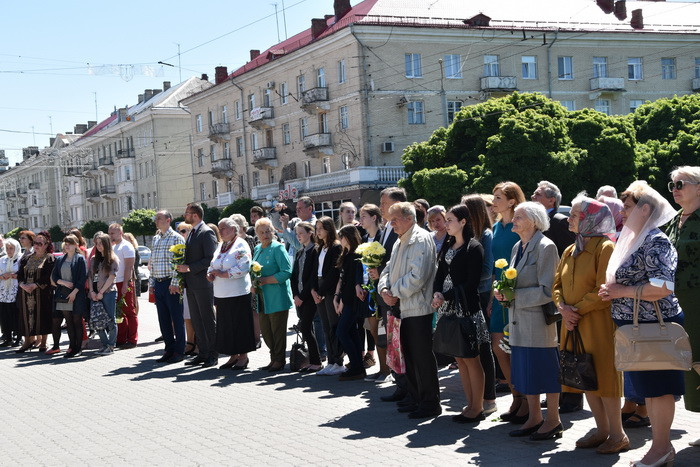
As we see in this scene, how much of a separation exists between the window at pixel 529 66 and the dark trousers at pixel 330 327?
4389 cm

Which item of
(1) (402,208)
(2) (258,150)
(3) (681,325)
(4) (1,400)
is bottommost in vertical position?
(4) (1,400)

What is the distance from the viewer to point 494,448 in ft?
24.3

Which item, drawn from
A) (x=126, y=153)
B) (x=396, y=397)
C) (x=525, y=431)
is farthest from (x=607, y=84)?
(x=525, y=431)

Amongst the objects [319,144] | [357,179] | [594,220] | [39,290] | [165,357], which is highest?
[319,144]

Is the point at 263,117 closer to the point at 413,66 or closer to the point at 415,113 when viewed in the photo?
the point at 415,113

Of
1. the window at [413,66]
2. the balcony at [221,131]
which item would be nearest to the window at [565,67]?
the window at [413,66]

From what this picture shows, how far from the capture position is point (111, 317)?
50.8ft

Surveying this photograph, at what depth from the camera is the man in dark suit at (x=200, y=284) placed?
13.4 metres

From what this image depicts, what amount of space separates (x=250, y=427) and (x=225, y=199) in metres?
58.4

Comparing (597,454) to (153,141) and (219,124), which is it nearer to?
(219,124)

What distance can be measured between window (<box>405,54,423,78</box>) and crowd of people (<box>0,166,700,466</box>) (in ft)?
121

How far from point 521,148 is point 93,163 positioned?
6502 centimetres

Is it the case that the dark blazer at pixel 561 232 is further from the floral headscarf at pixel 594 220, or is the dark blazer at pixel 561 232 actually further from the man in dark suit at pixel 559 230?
the floral headscarf at pixel 594 220

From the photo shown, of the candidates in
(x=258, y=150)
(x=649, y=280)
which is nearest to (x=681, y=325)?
(x=649, y=280)
